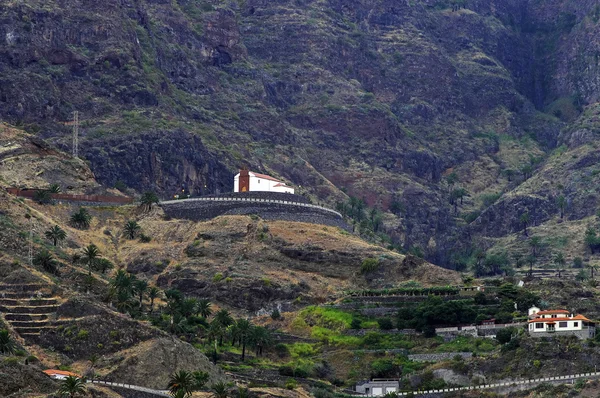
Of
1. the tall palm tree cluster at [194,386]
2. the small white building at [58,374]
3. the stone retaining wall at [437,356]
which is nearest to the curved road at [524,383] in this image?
the stone retaining wall at [437,356]

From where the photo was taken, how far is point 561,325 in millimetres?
180500

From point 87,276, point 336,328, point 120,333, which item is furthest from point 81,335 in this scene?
point 336,328

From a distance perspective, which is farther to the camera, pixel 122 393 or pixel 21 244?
pixel 21 244

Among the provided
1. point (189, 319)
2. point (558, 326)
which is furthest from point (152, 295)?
point (558, 326)

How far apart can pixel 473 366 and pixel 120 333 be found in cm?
3490

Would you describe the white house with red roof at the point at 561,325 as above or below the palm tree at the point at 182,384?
above

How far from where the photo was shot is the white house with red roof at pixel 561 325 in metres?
180

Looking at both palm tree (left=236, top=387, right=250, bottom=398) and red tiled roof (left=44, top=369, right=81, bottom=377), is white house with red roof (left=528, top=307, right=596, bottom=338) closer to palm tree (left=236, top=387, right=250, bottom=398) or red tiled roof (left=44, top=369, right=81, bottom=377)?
palm tree (left=236, top=387, right=250, bottom=398)

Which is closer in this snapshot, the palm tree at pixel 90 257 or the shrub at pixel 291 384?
the shrub at pixel 291 384

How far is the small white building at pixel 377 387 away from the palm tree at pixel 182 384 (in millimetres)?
23701

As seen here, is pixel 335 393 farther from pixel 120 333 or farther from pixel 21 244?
pixel 21 244

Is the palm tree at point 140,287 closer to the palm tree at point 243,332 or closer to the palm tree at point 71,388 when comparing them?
the palm tree at point 243,332

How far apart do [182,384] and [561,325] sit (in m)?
42.0

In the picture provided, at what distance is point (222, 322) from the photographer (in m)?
187
